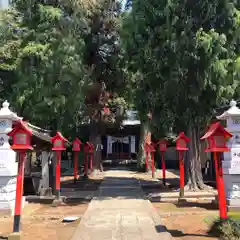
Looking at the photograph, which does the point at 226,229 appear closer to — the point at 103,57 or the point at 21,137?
the point at 21,137

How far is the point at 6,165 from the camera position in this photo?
11.9m

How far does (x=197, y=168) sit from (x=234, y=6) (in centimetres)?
663

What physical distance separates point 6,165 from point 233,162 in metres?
6.47

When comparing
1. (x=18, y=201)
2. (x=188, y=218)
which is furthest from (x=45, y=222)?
(x=188, y=218)

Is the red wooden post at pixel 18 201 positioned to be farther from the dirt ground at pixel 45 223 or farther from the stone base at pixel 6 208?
the stone base at pixel 6 208

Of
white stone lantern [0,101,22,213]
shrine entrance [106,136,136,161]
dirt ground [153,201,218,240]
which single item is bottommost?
dirt ground [153,201,218,240]

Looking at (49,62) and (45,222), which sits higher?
(49,62)

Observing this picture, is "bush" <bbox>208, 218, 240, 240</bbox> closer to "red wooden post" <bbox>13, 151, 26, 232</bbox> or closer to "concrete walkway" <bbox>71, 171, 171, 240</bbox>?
"concrete walkway" <bbox>71, 171, 171, 240</bbox>

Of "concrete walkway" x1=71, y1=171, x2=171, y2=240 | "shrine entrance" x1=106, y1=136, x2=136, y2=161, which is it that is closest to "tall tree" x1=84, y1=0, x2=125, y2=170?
"concrete walkway" x1=71, y1=171, x2=171, y2=240

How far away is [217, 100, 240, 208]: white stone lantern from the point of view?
11734mm

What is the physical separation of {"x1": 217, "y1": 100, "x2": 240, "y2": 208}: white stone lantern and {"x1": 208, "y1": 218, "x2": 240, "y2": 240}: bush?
3302 millimetres

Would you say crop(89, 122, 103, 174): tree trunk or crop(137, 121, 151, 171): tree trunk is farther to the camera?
crop(137, 121, 151, 171): tree trunk

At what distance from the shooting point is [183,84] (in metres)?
16.3

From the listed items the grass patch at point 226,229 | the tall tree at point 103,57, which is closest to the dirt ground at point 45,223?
the grass patch at point 226,229
